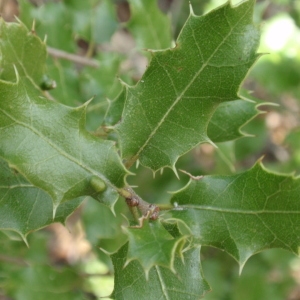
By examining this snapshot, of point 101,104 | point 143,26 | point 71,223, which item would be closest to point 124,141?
point 101,104

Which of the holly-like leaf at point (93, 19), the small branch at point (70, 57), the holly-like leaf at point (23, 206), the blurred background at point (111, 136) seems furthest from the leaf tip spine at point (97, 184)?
the holly-like leaf at point (93, 19)

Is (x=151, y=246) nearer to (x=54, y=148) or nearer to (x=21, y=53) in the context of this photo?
(x=54, y=148)

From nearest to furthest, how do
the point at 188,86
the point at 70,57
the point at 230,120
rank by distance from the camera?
the point at 188,86
the point at 230,120
the point at 70,57

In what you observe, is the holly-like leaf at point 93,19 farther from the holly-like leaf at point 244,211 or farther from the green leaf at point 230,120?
the holly-like leaf at point 244,211

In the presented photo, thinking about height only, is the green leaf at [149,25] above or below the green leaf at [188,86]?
below

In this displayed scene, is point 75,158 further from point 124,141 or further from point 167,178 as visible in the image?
point 167,178

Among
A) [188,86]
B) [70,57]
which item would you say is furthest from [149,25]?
[188,86]

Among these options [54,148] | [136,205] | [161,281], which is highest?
[54,148]

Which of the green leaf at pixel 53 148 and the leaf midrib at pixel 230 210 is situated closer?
the green leaf at pixel 53 148
